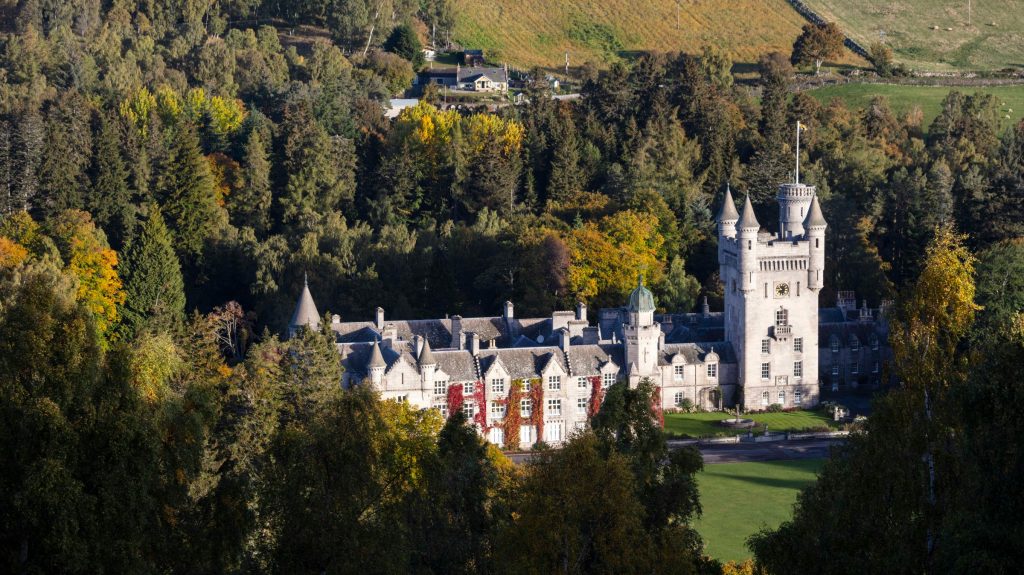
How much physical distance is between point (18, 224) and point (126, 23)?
56653 mm

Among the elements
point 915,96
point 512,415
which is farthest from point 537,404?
point 915,96

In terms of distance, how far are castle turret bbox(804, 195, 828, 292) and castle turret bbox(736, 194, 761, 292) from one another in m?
3.15

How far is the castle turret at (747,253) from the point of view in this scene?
290 feet

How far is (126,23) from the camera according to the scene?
512 ft

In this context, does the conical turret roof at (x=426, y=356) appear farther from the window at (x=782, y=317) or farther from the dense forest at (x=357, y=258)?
the window at (x=782, y=317)

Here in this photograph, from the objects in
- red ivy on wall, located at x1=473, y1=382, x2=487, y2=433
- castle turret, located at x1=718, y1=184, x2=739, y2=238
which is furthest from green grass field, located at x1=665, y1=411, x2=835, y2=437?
castle turret, located at x1=718, y1=184, x2=739, y2=238

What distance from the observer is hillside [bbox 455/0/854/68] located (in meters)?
→ 159

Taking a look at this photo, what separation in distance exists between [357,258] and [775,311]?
28515mm

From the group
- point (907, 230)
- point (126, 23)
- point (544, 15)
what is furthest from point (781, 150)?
point (126, 23)

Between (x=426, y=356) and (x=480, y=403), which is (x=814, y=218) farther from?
(x=426, y=356)

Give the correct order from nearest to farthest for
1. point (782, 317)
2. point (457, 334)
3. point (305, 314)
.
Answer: point (305, 314) → point (457, 334) → point (782, 317)

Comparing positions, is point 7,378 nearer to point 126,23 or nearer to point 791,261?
point 791,261

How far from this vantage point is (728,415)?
289 ft

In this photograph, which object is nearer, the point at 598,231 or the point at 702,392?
the point at 702,392
